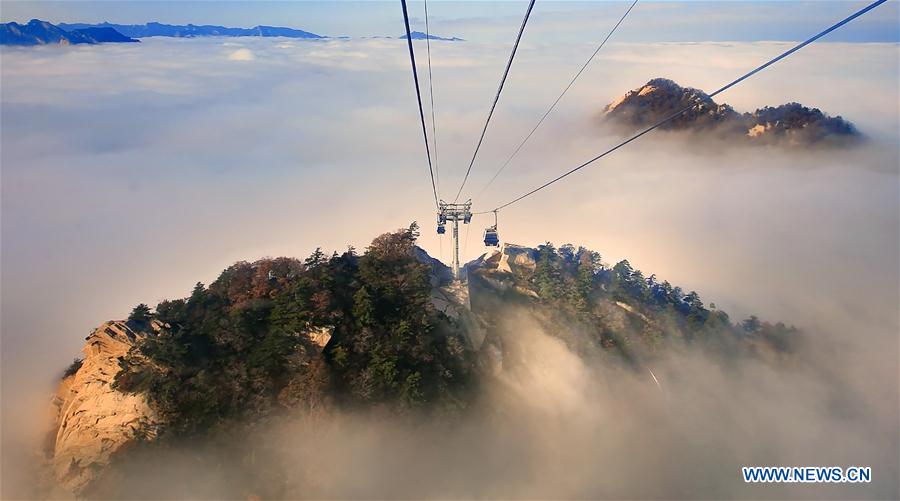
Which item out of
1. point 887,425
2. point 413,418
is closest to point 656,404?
point 413,418

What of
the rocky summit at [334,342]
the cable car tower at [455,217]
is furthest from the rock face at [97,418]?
the cable car tower at [455,217]

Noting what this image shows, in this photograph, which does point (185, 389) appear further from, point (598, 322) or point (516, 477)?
point (598, 322)

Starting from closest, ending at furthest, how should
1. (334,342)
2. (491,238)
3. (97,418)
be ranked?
1. (97,418)
2. (334,342)
3. (491,238)

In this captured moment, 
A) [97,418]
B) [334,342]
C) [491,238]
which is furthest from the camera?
[491,238]

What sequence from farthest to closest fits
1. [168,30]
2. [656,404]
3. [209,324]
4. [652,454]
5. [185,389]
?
[168,30] < [656,404] < [652,454] < [209,324] < [185,389]

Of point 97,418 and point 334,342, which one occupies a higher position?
point 334,342

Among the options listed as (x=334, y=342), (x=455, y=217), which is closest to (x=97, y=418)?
(x=334, y=342)

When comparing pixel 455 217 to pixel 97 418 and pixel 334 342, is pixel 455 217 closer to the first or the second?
pixel 334 342

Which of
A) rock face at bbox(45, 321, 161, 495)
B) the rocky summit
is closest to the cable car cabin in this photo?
the rocky summit

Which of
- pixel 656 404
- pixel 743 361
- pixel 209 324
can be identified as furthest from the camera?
pixel 743 361

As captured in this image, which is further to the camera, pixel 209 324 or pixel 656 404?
pixel 656 404
